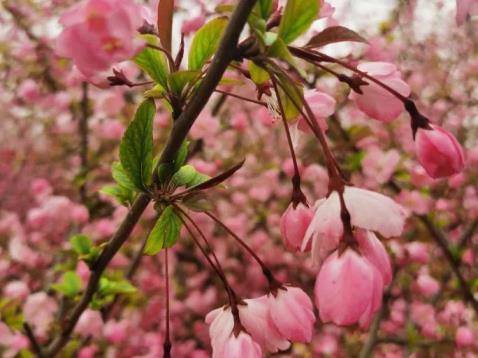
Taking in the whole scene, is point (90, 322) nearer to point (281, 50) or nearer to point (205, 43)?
point (205, 43)

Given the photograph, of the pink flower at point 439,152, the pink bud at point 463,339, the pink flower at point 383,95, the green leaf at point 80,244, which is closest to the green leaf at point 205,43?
the pink flower at point 383,95

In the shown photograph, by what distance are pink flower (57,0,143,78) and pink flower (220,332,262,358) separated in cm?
40

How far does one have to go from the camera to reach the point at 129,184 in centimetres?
84

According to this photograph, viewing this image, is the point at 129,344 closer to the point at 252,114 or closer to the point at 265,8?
the point at 252,114

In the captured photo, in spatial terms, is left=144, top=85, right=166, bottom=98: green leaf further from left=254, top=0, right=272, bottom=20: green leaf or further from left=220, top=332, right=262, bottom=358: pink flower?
left=220, top=332, right=262, bottom=358: pink flower

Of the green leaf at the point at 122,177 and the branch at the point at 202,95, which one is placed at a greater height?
the branch at the point at 202,95

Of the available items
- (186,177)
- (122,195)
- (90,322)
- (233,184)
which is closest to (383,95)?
(186,177)

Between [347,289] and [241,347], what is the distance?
0.21m

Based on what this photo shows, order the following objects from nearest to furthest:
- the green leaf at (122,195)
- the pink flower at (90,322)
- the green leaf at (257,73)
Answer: the green leaf at (257,73) → the green leaf at (122,195) → the pink flower at (90,322)

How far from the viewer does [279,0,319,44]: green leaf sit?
2.34 feet

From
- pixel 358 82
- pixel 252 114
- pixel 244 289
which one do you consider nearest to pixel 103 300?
pixel 358 82

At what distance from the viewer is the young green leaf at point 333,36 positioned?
2.47 ft

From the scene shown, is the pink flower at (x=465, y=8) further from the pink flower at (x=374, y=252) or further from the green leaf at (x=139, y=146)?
the green leaf at (x=139, y=146)

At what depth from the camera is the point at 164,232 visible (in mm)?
888
